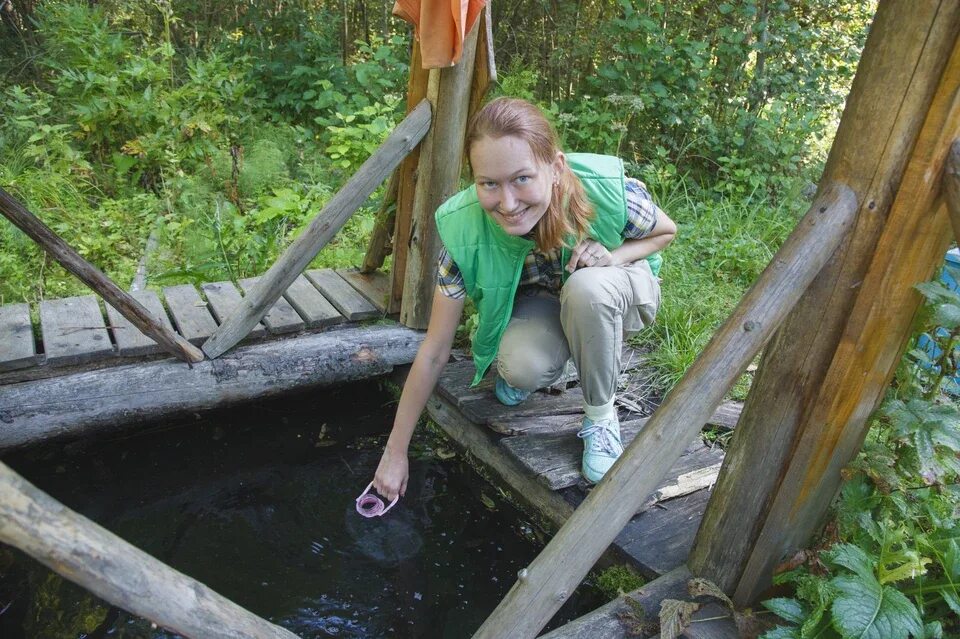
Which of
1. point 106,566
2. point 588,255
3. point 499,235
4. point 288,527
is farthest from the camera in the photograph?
point 288,527

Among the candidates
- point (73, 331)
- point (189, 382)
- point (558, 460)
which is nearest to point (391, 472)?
point (558, 460)

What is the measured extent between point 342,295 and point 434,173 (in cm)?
98

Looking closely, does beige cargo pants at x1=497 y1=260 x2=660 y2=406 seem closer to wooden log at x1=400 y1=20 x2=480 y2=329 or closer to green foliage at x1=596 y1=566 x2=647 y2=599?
green foliage at x1=596 y1=566 x2=647 y2=599

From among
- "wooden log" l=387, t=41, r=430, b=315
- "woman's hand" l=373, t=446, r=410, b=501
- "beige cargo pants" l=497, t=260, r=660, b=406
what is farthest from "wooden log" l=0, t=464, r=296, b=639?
"wooden log" l=387, t=41, r=430, b=315

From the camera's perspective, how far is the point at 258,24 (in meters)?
7.31

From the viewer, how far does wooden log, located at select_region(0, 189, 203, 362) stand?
2670mm

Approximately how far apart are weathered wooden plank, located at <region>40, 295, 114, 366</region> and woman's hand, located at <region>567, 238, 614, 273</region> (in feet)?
6.85

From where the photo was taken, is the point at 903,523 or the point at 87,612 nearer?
the point at 903,523

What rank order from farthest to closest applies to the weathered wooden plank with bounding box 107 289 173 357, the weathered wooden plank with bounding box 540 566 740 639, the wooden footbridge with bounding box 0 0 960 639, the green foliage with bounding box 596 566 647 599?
the weathered wooden plank with bounding box 107 289 173 357
the green foliage with bounding box 596 566 647 599
the weathered wooden plank with bounding box 540 566 740 639
the wooden footbridge with bounding box 0 0 960 639

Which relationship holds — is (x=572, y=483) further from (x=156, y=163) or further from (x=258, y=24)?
(x=258, y=24)

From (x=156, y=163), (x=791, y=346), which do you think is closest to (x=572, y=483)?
(x=791, y=346)

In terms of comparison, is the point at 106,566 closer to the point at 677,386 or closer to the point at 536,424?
the point at 677,386

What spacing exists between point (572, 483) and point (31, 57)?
6514 mm

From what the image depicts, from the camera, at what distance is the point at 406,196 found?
3.56 metres
